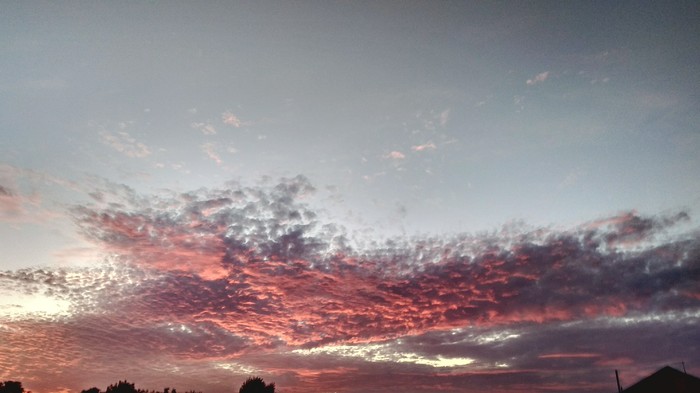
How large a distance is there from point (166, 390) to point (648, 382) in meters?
84.6

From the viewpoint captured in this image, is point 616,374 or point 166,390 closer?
point 616,374

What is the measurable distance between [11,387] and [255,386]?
2096 inches

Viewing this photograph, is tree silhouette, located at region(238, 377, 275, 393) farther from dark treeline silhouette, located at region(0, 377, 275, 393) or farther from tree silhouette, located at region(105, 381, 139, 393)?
tree silhouette, located at region(105, 381, 139, 393)

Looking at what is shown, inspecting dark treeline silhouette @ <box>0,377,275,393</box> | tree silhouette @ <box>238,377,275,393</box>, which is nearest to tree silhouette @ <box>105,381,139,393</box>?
dark treeline silhouette @ <box>0,377,275,393</box>

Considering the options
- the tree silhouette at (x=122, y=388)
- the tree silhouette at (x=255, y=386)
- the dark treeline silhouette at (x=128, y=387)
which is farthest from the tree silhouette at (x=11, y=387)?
the tree silhouette at (x=255, y=386)

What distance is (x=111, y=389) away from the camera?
65.1 metres

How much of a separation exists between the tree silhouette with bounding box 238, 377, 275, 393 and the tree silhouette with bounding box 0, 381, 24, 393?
50.3 meters

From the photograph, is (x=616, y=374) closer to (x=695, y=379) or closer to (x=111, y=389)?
(x=695, y=379)

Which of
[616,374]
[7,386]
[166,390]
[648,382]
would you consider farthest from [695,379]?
[7,386]

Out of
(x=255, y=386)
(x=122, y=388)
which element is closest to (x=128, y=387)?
(x=122, y=388)

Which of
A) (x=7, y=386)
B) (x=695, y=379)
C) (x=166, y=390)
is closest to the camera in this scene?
(x=695, y=379)

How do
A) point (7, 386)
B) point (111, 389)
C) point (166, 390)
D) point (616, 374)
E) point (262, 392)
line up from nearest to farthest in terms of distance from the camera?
1. point (616, 374)
2. point (262, 392)
3. point (111, 389)
4. point (7, 386)
5. point (166, 390)

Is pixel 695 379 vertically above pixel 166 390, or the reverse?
Answer: pixel 695 379

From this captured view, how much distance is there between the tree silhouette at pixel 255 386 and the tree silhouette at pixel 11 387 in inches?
1979
